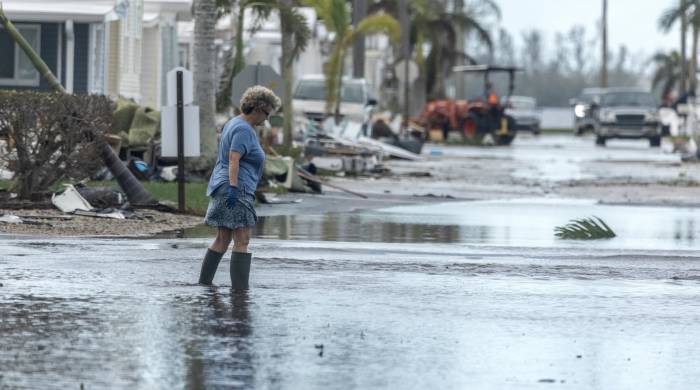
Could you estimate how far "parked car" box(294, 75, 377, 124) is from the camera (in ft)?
151

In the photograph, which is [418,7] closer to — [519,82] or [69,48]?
[69,48]

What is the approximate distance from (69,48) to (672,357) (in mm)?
25224

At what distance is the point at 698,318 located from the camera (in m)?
11.3

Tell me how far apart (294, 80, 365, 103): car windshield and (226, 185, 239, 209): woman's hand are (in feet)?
113

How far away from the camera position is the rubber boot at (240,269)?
40.3ft

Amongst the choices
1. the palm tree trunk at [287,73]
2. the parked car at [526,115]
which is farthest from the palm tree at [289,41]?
the parked car at [526,115]

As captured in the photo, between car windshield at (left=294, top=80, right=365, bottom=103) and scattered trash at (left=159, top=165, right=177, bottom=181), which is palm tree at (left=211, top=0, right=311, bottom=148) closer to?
scattered trash at (left=159, top=165, right=177, bottom=181)

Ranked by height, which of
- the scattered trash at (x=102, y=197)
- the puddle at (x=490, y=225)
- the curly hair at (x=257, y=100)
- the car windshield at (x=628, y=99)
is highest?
the curly hair at (x=257, y=100)

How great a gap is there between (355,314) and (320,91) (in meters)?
36.0

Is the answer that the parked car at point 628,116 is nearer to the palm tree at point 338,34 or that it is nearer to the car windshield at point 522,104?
the palm tree at point 338,34

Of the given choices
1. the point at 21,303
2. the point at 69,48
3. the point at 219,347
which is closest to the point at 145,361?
the point at 219,347

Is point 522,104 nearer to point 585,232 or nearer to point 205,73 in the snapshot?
point 205,73

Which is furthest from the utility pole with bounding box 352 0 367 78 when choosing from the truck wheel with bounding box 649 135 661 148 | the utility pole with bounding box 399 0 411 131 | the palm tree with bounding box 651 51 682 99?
the palm tree with bounding box 651 51 682 99

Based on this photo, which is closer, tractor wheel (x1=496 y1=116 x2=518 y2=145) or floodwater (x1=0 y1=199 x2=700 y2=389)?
floodwater (x1=0 y1=199 x2=700 y2=389)
